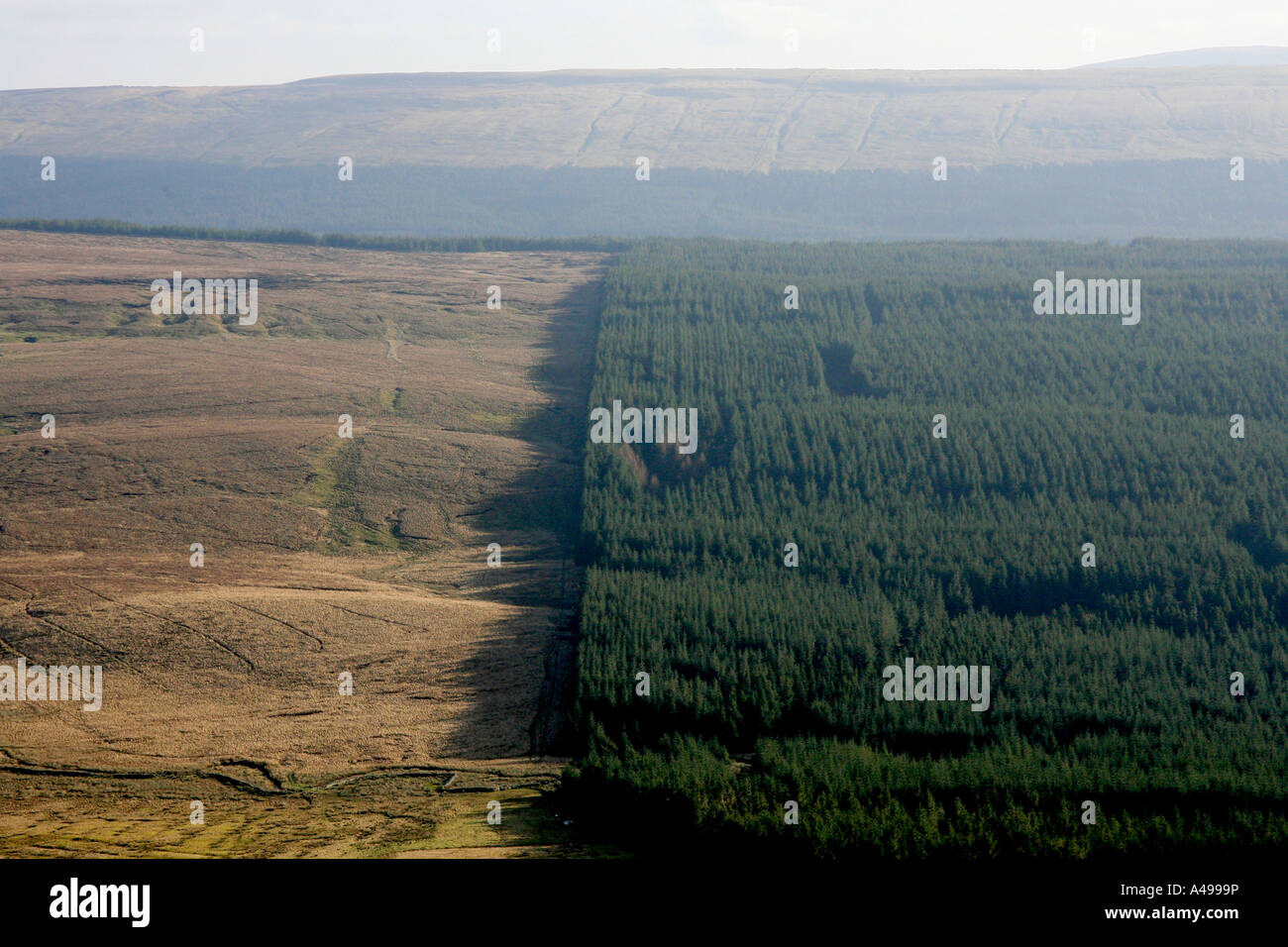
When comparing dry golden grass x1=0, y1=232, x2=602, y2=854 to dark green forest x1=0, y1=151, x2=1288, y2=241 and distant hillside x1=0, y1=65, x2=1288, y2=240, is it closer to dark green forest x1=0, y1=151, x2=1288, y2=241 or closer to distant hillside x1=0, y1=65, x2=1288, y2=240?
dark green forest x1=0, y1=151, x2=1288, y2=241

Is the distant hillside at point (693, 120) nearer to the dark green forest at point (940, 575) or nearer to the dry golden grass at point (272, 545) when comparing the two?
the dark green forest at point (940, 575)

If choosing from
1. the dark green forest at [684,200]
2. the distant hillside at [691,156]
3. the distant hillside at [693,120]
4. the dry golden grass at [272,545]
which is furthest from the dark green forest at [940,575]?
the distant hillside at [693,120]

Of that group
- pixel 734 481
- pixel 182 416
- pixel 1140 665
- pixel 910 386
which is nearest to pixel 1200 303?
pixel 910 386

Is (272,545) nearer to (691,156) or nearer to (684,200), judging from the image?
(684,200)

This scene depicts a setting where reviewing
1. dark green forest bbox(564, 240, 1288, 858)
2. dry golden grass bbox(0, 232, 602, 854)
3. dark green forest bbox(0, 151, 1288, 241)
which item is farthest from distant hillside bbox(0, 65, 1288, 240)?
dry golden grass bbox(0, 232, 602, 854)

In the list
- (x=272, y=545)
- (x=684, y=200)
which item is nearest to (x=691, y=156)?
(x=684, y=200)
